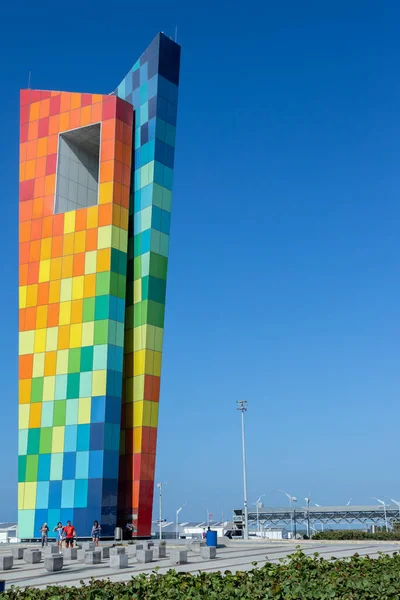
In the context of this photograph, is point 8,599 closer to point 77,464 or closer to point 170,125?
point 77,464

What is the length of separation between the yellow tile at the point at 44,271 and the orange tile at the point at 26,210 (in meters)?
4.76

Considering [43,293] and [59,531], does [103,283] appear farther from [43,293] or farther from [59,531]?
[59,531]

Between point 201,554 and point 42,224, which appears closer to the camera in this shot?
point 201,554

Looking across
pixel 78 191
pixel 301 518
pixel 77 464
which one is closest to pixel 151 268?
pixel 78 191

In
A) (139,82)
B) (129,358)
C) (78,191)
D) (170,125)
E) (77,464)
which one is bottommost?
(77,464)

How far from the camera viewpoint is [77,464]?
52594 mm

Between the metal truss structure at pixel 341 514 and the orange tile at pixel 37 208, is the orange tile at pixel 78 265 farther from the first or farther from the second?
the metal truss structure at pixel 341 514

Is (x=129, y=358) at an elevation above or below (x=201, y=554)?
above

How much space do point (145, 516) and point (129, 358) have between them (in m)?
12.7

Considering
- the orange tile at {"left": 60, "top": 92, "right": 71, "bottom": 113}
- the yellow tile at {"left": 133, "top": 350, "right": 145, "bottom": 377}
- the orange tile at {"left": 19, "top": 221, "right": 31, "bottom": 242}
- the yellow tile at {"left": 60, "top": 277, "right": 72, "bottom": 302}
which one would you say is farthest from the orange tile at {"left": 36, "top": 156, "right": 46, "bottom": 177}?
the yellow tile at {"left": 133, "top": 350, "right": 145, "bottom": 377}

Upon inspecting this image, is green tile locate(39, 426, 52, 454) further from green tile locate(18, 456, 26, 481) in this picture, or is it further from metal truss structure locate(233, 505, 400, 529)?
metal truss structure locate(233, 505, 400, 529)

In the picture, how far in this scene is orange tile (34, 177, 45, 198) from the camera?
60.2m

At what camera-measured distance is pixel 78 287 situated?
184ft

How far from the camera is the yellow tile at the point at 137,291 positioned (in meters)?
56.2
